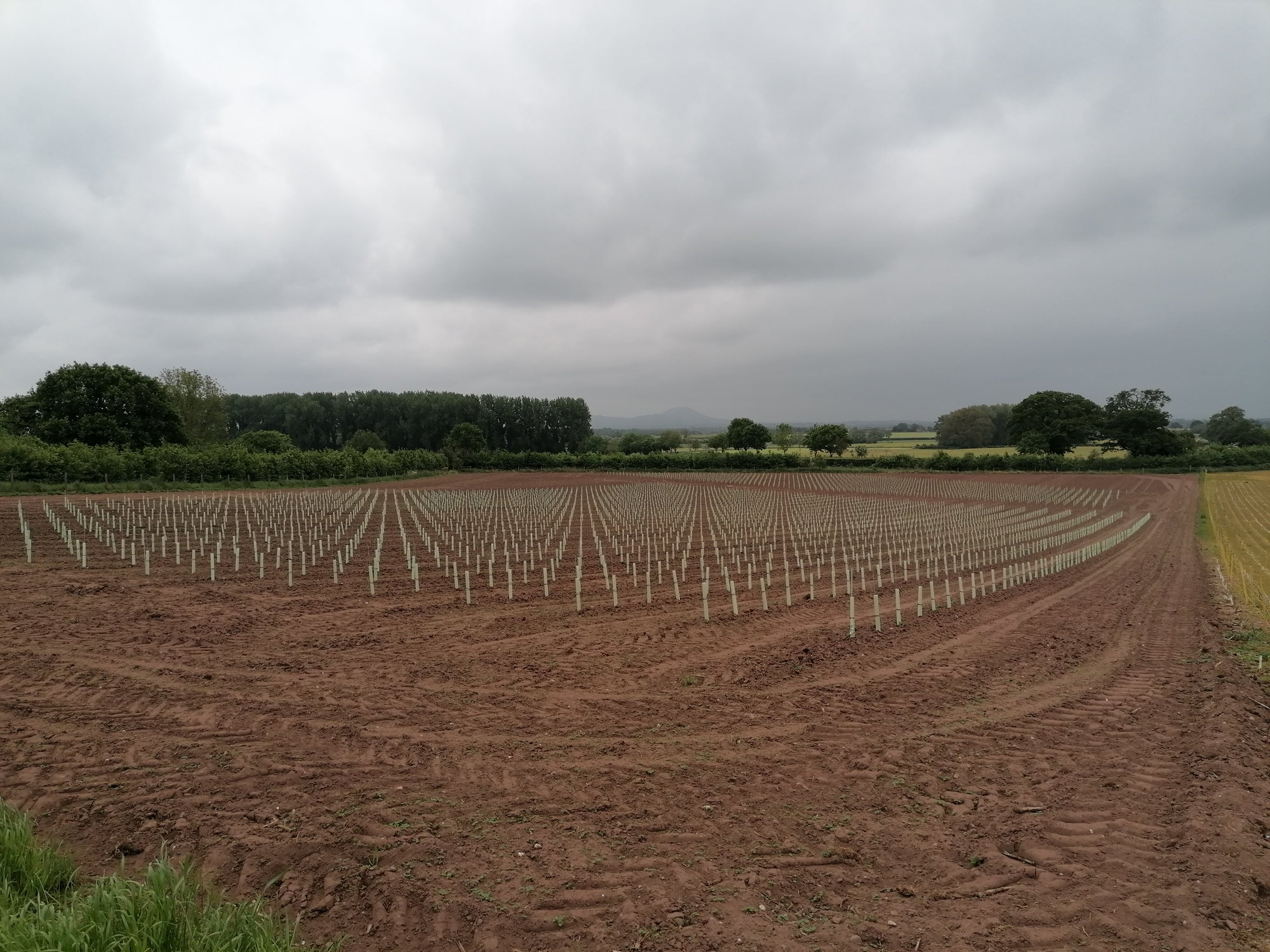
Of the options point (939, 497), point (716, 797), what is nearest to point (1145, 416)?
point (939, 497)

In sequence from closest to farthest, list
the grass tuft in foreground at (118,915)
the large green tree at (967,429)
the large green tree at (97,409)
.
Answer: the grass tuft in foreground at (118,915) → the large green tree at (97,409) → the large green tree at (967,429)

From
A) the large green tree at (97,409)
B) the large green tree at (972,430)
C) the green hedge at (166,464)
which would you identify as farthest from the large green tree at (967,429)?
the large green tree at (97,409)

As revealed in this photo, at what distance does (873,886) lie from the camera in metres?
4.64

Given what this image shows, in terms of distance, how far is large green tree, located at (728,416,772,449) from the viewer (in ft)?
390

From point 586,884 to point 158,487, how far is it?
146ft

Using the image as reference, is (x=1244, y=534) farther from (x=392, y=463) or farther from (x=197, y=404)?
(x=197, y=404)

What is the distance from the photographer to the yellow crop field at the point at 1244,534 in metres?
14.4

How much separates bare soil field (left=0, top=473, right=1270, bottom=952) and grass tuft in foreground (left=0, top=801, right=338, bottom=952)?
41cm

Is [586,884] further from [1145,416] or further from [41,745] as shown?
[1145,416]

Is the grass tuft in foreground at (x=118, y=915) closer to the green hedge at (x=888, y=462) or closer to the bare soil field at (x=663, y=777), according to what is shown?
the bare soil field at (x=663, y=777)

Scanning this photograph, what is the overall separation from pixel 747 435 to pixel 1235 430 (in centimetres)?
8536

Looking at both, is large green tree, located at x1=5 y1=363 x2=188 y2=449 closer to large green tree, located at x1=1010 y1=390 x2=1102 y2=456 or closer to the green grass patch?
the green grass patch

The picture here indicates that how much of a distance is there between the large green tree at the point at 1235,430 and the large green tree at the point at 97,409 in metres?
146

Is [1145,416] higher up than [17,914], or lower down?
higher up
